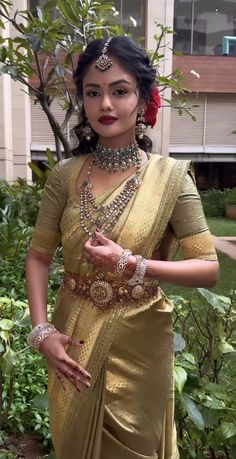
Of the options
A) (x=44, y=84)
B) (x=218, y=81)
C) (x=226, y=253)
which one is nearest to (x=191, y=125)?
(x=218, y=81)

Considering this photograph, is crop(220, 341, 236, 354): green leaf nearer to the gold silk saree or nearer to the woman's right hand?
the gold silk saree

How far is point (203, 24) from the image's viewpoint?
1565 cm

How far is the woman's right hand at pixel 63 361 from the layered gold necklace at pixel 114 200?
0.79ft

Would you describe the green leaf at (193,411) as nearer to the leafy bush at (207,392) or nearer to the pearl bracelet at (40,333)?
the leafy bush at (207,392)

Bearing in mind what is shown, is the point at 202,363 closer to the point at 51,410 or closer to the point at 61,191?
the point at 51,410

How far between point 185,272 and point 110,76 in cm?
48

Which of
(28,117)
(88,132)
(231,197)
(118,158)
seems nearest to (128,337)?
(118,158)

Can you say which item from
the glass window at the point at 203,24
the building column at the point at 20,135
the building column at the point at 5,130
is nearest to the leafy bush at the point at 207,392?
the building column at the point at 5,130

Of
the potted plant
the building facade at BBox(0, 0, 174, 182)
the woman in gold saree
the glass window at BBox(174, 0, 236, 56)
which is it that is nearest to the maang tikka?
the woman in gold saree

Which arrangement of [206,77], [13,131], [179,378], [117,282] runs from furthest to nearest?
1. [206,77]
2. [13,131]
3. [179,378]
4. [117,282]

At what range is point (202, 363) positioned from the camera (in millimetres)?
1970

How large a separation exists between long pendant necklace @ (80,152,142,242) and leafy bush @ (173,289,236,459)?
24.4 inches

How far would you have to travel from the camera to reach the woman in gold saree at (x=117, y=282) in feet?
3.73

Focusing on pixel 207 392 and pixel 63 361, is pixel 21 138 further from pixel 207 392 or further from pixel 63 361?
pixel 63 361
